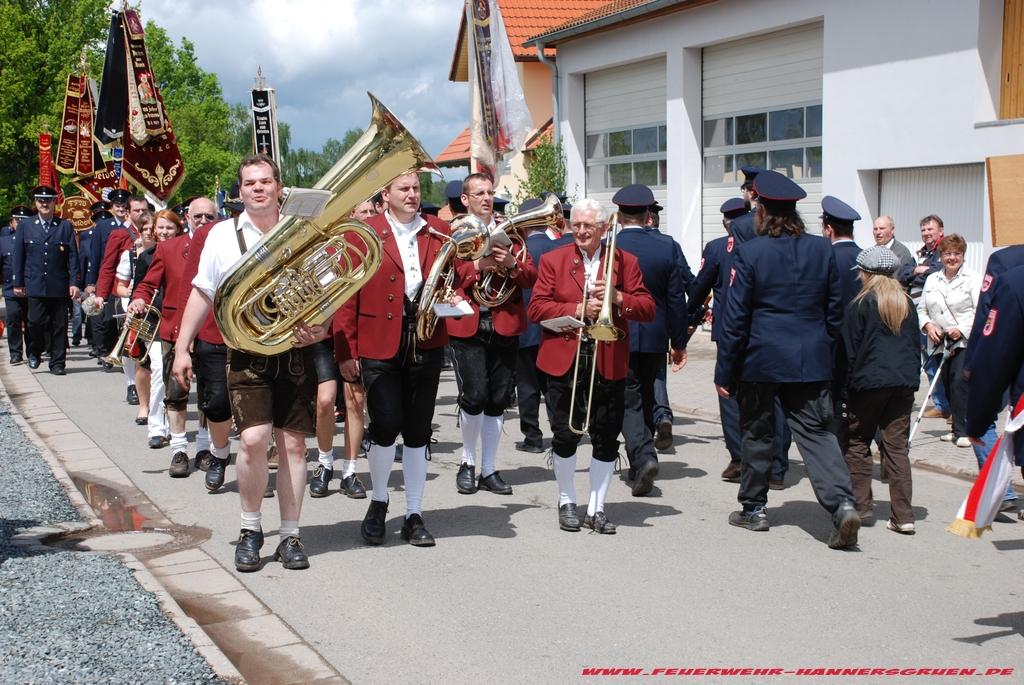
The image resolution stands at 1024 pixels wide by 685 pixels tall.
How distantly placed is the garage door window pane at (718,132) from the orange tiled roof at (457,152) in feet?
45.9

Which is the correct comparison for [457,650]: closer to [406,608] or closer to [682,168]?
[406,608]

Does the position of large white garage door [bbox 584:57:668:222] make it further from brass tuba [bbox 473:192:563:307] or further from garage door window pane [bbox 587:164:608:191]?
brass tuba [bbox 473:192:563:307]

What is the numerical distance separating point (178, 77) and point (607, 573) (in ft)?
248

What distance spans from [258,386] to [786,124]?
14.2 meters

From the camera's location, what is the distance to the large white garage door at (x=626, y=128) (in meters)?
21.9

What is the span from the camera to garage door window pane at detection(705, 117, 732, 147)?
20.0 m

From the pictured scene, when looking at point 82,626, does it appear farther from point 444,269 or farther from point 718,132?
point 718,132

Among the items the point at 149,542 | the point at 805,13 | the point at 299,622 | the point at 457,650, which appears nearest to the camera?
the point at 457,650

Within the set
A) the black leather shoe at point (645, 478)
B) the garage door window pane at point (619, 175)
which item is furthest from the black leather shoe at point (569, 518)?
the garage door window pane at point (619, 175)

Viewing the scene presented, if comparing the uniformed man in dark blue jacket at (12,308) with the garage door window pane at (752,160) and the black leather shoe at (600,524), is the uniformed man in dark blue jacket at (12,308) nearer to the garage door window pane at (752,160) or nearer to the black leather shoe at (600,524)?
the garage door window pane at (752,160)

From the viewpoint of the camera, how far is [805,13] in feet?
56.9

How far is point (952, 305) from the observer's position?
30.9 feet

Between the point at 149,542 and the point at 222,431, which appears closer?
the point at 149,542

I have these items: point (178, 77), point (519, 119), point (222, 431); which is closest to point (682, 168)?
point (519, 119)
